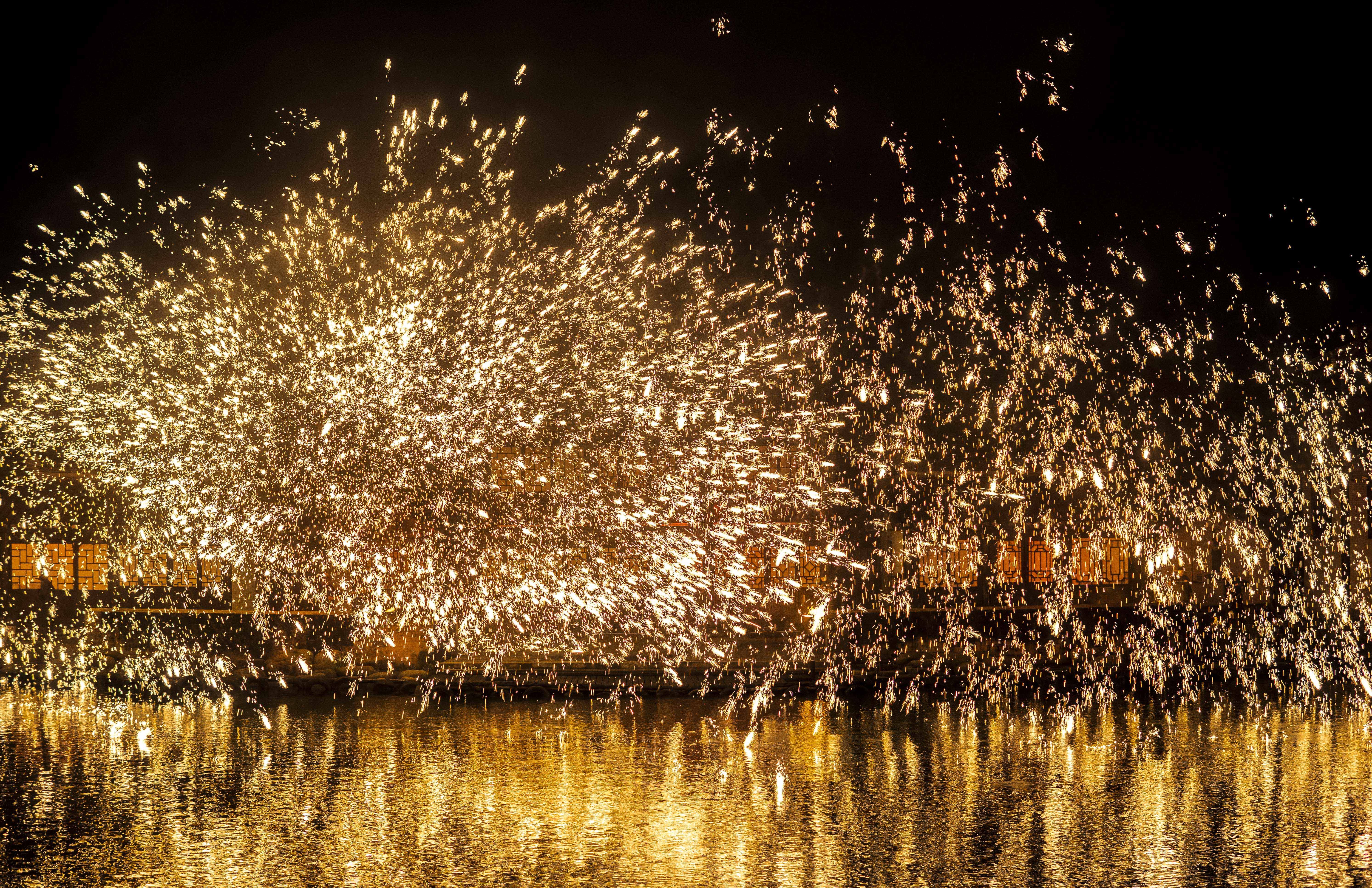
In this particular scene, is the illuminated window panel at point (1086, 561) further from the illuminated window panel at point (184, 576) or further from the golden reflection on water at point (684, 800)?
the illuminated window panel at point (184, 576)

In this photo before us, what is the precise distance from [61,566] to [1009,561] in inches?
708

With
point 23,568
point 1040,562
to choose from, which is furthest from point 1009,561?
point 23,568

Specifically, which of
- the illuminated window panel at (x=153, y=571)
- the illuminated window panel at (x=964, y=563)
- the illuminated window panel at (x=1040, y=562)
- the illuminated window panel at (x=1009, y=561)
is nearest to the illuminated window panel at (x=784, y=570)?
the illuminated window panel at (x=964, y=563)

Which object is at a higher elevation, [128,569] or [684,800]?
[128,569]

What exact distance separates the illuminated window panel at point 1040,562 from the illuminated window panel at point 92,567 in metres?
17.3

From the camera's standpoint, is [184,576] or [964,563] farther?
[964,563]

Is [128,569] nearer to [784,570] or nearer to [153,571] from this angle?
[153,571]

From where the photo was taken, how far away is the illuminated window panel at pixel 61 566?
80.3ft

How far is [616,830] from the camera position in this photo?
→ 7.50 meters

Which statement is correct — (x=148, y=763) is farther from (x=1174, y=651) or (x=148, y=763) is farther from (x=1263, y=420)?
(x=1263, y=420)

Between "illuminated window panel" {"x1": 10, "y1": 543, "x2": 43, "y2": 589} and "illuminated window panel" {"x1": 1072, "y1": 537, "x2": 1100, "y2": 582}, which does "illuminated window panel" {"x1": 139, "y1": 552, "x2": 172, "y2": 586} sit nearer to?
"illuminated window panel" {"x1": 10, "y1": 543, "x2": 43, "y2": 589}

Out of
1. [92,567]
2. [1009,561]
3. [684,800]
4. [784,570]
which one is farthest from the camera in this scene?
[92,567]

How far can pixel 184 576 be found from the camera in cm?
2372

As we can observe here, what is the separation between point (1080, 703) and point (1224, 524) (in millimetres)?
13109
